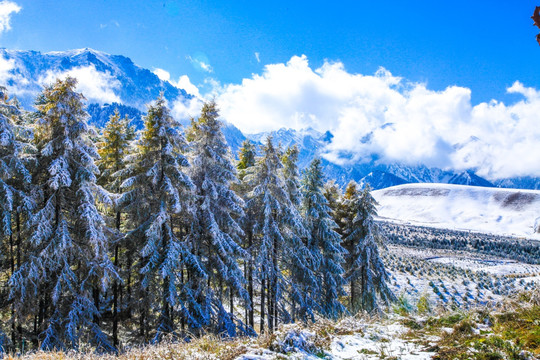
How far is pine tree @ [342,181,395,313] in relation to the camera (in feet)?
68.2

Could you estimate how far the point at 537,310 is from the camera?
4512 millimetres

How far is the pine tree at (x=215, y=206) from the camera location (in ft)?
48.3

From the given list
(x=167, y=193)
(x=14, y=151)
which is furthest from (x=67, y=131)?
(x=167, y=193)

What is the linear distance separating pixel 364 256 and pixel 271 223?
8.08 meters

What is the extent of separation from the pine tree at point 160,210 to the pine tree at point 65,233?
150cm

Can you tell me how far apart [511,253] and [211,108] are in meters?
100

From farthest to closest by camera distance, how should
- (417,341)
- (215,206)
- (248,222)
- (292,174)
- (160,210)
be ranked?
1. (292,174)
2. (248,222)
3. (215,206)
4. (160,210)
5. (417,341)

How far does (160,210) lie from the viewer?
13.2 metres

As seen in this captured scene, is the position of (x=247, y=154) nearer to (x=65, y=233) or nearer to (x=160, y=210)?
(x=160, y=210)

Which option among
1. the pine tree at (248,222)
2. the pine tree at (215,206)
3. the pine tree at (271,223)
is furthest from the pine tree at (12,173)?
the pine tree at (271,223)

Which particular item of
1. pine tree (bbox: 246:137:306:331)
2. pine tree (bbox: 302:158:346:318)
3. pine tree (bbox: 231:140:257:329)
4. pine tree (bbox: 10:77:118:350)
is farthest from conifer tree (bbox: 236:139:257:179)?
pine tree (bbox: 10:77:118:350)

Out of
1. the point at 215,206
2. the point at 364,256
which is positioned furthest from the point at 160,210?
the point at 364,256

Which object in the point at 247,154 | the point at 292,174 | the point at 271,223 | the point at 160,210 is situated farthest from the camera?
the point at 247,154

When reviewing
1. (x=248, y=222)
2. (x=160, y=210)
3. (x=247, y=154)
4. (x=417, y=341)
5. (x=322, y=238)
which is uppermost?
(x=247, y=154)
